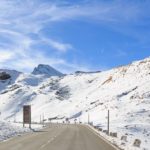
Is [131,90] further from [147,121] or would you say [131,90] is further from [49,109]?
[147,121]

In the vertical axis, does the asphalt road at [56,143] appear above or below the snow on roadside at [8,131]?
below

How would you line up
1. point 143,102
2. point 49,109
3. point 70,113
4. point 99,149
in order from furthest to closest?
point 49,109
point 70,113
point 143,102
point 99,149

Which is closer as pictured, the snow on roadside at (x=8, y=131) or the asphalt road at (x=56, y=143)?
the asphalt road at (x=56, y=143)

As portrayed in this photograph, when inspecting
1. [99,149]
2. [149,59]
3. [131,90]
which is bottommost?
[99,149]

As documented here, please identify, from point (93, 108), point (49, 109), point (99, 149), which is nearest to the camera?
point (99, 149)

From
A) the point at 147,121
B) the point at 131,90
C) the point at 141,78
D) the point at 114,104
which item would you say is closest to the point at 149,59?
the point at 141,78

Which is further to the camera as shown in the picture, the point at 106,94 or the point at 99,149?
the point at 106,94

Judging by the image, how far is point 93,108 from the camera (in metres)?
161

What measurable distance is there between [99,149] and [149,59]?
17120cm

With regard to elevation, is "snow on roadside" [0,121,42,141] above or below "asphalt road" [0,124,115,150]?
above

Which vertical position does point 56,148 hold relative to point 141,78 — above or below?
below

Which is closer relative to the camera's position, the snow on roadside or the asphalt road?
the asphalt road

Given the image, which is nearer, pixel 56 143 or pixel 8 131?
pixel 56 143

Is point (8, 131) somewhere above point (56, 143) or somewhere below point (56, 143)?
above
